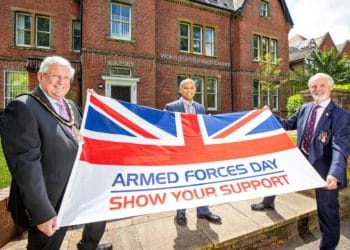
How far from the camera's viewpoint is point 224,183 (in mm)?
2668

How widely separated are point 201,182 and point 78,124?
1386 mm

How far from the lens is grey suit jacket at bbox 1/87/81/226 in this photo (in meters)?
1.71

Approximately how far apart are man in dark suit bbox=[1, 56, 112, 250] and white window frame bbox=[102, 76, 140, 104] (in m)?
11.7

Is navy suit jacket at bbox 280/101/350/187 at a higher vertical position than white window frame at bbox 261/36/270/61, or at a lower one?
lower

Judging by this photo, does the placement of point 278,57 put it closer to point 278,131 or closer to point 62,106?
point 278,131

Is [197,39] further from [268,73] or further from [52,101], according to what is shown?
[52,101]

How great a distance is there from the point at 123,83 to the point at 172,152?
11.6 m

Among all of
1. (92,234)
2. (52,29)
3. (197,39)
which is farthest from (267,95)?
(92,234)

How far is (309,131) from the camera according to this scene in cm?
320

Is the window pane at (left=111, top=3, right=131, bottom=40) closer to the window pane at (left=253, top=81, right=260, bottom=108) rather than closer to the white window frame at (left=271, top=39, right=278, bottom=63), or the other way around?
the window pane at (left=253, top=81, right=260, bottom=108)

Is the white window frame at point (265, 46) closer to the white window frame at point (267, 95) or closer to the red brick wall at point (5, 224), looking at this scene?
the white window frame at point (267, 95)

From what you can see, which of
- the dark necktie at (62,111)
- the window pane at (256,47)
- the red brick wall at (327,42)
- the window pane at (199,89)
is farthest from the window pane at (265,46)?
the red brick wall at (327,42)

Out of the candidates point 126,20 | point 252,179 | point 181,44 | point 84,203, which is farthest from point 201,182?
point 181,44

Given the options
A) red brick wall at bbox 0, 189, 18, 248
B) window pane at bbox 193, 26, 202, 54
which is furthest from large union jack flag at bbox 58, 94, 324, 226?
window pane at bbox 193, 26, 202, 54
